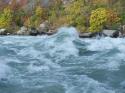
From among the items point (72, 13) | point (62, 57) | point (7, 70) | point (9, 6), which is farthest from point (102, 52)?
point (9, 6)

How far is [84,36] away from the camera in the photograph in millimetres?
26641

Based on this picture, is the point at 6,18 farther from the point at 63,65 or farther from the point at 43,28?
the point at 63,65

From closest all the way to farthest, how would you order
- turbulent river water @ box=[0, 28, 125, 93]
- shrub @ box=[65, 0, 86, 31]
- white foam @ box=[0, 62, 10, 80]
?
turbulent river water @ box=[0, 28, 125, 93] < white foam @ box=[0, 62, 10, 80] < shrub @ box=[65, 0, 86, 31]

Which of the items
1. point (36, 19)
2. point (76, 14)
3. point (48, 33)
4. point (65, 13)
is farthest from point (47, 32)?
point (36, 19)

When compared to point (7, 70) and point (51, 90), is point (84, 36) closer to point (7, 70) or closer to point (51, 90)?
point (7, 70)


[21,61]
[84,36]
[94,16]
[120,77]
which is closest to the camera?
[120,77]

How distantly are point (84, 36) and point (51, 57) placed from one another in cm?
662

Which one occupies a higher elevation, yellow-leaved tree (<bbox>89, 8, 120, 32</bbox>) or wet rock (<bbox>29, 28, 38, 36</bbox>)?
yellow-leaved tree (<bbox>89, 8, 120, 32</bbox>)

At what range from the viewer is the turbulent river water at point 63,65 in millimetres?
15352

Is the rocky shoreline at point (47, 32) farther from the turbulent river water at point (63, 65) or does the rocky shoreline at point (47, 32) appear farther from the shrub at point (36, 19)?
the turbulent river water at point (63, 65)

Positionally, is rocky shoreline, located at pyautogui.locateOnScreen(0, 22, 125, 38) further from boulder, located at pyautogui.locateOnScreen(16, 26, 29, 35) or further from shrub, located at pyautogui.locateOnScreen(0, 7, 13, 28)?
shrub, located at pyautogui.locateOnScreen(0, 7, 13, 28)

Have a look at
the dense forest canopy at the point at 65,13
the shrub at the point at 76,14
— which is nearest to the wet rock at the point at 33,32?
the dense forest canopy at the point at 65,13

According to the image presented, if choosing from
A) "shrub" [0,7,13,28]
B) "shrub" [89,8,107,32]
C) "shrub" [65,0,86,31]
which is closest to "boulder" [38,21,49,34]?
"shrub" [65,0,86,31]

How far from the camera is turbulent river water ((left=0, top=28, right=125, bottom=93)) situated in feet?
50.4
